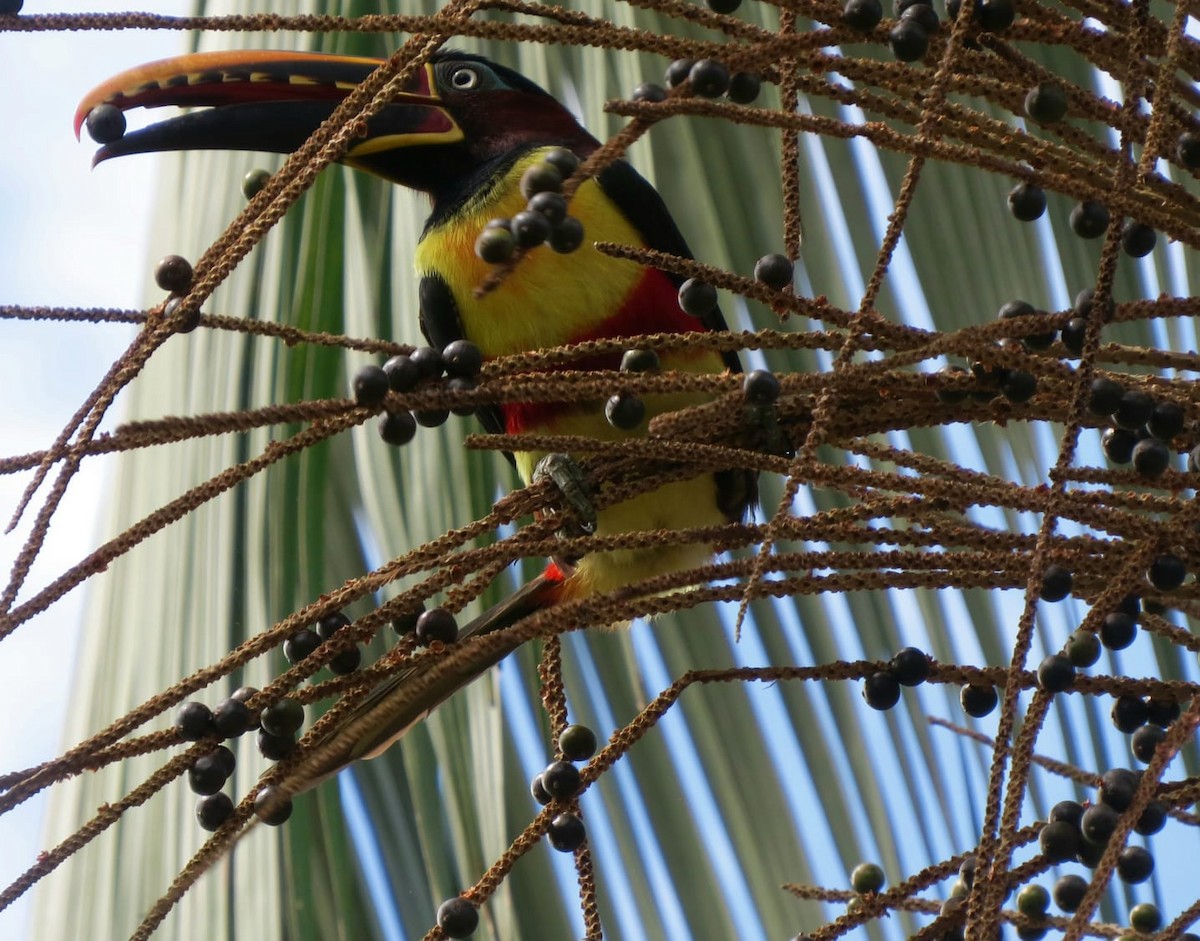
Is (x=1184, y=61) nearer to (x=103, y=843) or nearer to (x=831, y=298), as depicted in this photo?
(x=831, y=298)

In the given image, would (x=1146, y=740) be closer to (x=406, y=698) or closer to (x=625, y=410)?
(x=625, y=410)

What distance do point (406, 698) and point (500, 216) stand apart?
1298mm

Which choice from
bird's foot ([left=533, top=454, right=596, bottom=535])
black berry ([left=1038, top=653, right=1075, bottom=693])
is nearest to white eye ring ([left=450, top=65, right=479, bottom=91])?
bird's foot ([left=533, top=454, right=596, bottom=535])

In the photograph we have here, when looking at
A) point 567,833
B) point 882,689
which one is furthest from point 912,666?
point 567,833

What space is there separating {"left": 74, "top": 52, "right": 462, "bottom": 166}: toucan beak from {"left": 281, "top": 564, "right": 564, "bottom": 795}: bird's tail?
0.54 m

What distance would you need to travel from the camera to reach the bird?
1567mm

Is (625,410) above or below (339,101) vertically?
below

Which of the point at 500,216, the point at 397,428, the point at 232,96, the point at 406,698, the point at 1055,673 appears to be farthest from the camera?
the point at 500,216

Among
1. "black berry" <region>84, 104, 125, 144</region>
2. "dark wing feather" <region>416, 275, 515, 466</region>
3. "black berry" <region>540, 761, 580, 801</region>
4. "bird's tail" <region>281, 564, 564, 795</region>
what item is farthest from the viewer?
"dark wing feather" <region>416, 275, 515, 466</region>

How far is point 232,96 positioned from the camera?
1.62 m

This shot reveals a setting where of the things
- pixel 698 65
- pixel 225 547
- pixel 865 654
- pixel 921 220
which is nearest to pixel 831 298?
pixel 921 220

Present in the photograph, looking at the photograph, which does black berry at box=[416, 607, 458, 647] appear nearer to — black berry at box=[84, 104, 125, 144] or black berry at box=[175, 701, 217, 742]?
black berry at box=[175, 701, 217, 742]

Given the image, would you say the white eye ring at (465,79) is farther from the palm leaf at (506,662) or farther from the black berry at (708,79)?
the black berry at (708,79)

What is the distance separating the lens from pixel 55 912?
1.22m
